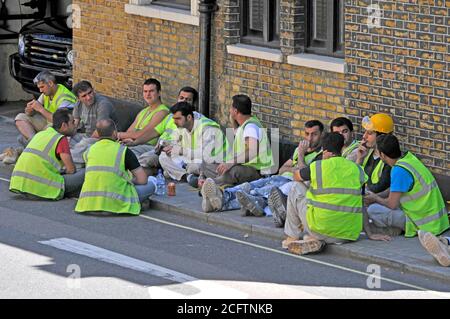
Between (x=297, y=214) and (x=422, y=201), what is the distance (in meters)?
1.28

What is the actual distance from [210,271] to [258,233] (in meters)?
1.74

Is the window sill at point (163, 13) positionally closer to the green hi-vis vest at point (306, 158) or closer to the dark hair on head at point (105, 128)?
the green hi-vis vest at point (306, 158)

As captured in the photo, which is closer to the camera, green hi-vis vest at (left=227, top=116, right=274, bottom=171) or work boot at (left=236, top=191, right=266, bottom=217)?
work boot at (left=236, top=191, right=266, bottom=217)

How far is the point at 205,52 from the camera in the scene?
1844cm

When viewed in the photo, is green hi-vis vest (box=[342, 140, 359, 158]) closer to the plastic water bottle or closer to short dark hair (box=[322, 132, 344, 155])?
short dark hair (box=[322, 132, 344, 155])

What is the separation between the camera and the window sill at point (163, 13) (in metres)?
18.8

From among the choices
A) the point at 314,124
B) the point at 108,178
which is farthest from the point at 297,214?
the point at 108,178

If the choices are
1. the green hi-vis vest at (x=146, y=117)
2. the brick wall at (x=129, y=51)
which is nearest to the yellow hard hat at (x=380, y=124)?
the green hi-vis vest at (x=146, y=117)

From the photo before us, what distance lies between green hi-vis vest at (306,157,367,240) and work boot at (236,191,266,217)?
1500 millimetres

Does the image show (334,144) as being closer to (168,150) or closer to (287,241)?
(287,241)

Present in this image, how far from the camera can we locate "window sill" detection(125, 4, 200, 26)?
1880 cm

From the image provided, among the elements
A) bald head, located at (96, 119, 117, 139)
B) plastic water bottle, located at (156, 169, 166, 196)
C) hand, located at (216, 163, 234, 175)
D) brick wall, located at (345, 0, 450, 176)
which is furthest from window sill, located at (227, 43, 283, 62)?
bald head, located at (96, 119, 117, 139)
